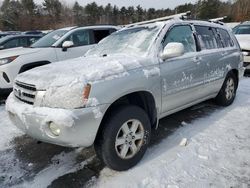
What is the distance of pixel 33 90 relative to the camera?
3014mm

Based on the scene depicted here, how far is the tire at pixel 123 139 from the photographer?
9.59ft

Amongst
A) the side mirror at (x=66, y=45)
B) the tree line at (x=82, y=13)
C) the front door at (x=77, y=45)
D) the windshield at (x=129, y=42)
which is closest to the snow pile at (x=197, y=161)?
the windshield at (x=129, y=42)

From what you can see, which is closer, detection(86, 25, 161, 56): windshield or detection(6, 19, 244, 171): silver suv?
detection(6, 19, 244, 171): silver suv

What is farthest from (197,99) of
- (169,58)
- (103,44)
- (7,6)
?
(7,6)

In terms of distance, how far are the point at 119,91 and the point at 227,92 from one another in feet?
10.7

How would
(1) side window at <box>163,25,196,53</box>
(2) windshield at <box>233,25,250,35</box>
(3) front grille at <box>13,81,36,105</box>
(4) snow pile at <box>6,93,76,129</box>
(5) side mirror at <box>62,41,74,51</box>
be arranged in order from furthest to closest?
1. (2) windshield at <box>233,25,250,35</box>
2. (5) side mirror at <box>62,41,74,51</box>
3. (1) side window at <box>163,25,196,53</box>
4. (3) front grille at <box>13,81,36,105</box>
5. (4) snow pile at <box>6,93,76,129</box>

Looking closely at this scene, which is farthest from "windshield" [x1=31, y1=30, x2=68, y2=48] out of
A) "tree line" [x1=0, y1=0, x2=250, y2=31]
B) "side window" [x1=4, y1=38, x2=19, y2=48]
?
"tree line" [x1=0, y1=0, x2=250, y2=31]

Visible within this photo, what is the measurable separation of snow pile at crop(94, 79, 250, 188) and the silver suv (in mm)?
209

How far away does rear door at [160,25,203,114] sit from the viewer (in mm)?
3672

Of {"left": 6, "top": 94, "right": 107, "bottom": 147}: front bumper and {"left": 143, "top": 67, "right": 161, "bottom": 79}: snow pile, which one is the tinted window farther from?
{"left": 6, "top": 94, "right": 107, "bottom": 147}: front bumper

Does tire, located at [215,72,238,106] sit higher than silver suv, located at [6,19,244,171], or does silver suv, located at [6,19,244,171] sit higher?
silver suv, located at [6,19,244,171]

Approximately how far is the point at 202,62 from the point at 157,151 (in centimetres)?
172

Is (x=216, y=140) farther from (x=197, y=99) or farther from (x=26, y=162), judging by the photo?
(x=26, y=162)

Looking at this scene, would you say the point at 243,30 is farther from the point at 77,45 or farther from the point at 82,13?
the point at 82,13
